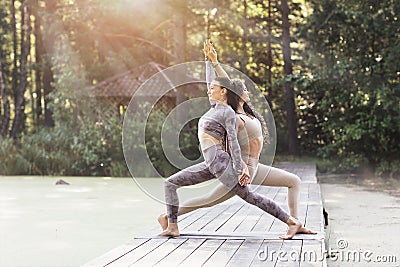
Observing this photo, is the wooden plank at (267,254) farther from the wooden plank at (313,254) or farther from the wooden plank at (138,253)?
the wooden plank at (138,253)

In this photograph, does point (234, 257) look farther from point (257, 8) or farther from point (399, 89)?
point (257, 8)

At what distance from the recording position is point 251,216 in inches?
230

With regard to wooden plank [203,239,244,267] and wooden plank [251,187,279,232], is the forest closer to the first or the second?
wooden plank [251,187,279,232]

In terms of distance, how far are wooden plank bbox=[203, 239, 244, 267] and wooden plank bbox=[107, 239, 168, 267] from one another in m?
0.39

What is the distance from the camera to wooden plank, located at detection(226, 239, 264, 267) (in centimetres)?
387

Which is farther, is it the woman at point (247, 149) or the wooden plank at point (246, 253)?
the woman at point (247, 149)

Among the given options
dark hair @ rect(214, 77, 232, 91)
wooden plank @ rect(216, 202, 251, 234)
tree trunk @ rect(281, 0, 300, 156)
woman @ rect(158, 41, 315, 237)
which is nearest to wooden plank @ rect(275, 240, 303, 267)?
woman @ rect(158, 41, 315, 237)

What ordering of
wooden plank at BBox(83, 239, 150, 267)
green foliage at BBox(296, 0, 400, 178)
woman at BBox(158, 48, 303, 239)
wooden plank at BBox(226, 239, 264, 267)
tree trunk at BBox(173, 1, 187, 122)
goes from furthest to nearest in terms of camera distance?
1. tree trunk at BBox(173, 1, 187, 122)
2. green foliage at BBox(296, 0, 400, 178)
3. woman at BBox(158, 48, 303, 239)
4. wooden plank at BBox(226, 239, 264, 267)
5. wooden plank at BBox(83, 239, 150, 267)

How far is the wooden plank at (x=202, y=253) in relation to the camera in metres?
3.86

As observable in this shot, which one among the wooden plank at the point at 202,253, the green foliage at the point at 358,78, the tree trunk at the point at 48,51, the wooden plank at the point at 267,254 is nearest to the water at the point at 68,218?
the wooden plank at the point at 202,253

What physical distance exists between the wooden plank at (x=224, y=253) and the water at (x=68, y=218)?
1.35 meters

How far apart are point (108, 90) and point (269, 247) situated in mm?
12574

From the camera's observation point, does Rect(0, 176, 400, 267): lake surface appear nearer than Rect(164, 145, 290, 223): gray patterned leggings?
No

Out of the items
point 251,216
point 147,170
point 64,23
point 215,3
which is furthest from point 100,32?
point 251,216
